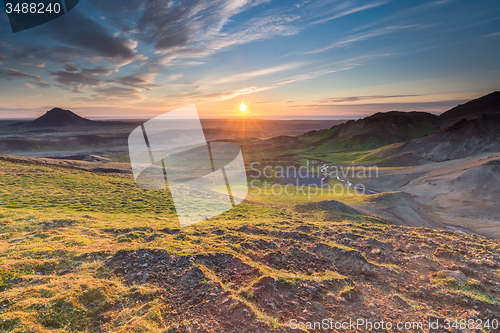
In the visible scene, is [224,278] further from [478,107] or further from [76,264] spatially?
[478,107]

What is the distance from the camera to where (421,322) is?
19.4 feet

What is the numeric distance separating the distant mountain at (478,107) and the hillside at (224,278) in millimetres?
206325

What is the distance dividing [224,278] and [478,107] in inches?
9152

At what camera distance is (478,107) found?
493ft

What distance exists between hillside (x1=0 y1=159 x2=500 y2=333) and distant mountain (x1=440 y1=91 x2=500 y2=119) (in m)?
206

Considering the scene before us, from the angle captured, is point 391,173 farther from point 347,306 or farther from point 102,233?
point 102,233

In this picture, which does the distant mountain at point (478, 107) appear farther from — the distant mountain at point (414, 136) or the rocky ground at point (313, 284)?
the rocky ground at point (313, 284)

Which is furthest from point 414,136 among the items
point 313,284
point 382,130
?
point 313,284

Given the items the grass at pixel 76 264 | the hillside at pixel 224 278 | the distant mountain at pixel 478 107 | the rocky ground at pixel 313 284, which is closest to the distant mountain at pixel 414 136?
the distant mountain at pixel 478 107

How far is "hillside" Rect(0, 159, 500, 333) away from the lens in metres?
5.12

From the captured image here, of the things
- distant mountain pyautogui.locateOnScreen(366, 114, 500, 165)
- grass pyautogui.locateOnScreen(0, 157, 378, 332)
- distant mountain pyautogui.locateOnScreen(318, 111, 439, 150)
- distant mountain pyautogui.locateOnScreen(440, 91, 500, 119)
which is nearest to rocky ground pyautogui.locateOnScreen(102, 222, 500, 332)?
grass pyautogui.locateOnScreen(0, 157, 378, 332)

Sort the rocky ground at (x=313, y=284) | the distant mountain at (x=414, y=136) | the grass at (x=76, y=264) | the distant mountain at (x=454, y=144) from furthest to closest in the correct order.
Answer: the distant mountain at (x=414, y=136)
the distant mountain at (x=454, y=144)
the rocky ground at (x=313, y=284)
the grass at (x=76, y=264)

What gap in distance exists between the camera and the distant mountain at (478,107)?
481 feet

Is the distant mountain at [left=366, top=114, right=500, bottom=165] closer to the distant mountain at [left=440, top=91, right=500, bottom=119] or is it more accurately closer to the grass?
the grass
